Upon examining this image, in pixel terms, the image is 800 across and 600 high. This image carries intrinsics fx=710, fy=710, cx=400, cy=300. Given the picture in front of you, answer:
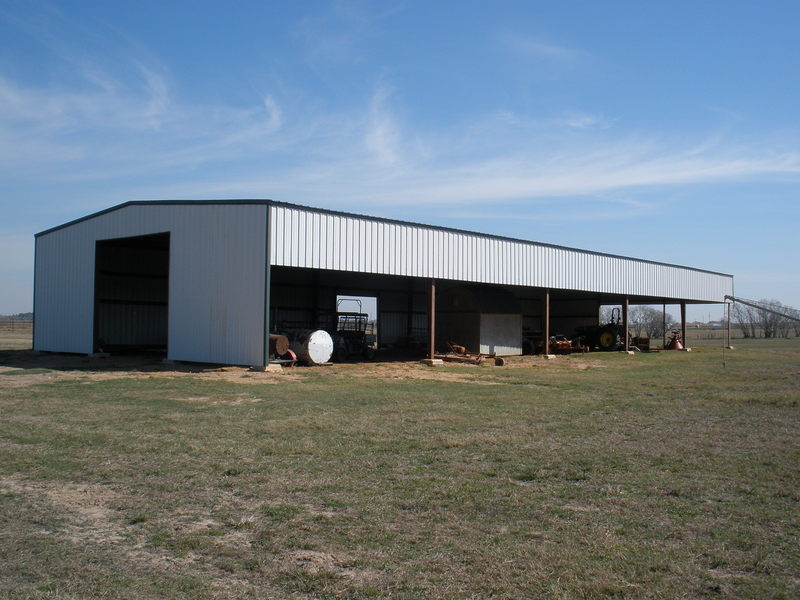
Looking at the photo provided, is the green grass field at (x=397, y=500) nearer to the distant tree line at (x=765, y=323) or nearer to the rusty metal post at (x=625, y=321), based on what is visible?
the rusty metal post at (x=625, y=321)

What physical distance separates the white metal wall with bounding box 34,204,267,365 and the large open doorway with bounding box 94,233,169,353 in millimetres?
2091

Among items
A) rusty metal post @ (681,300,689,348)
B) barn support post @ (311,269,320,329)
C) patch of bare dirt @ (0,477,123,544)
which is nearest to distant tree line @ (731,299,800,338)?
rusty metal post @ (681,300,689,348)

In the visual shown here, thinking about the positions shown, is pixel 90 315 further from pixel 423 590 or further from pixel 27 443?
pixel 423 590

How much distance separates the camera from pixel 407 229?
2728 centimetres

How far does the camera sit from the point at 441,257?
95.1 ft

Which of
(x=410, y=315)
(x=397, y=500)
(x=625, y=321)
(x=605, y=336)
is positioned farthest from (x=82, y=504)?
(x=605, y=336)

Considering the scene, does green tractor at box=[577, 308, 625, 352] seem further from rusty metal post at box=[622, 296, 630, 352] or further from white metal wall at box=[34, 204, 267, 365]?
white metal wall at box=[34, 204, 267, 365]

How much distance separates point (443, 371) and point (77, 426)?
15801 millimetres

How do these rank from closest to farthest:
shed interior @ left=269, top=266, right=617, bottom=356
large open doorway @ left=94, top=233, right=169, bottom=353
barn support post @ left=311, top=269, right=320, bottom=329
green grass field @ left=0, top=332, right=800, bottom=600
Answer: green grass field @ left=0, top=332, right=800, bottom=600 → large open doorway @ left=94, top=233, right=169, bottom=353 → shed interior @ left=269, top=266, right=617, bottom=356 → barn support post @ left=311, top=269, right=320, bottom=329

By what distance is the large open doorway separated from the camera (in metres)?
31.9

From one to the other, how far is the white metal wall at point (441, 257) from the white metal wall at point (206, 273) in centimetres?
120

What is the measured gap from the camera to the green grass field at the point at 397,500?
5176mm

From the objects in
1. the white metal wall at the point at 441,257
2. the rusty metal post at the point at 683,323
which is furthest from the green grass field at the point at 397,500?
the rusty metal post at the point at 683,323

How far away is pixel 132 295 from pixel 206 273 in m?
10.7
